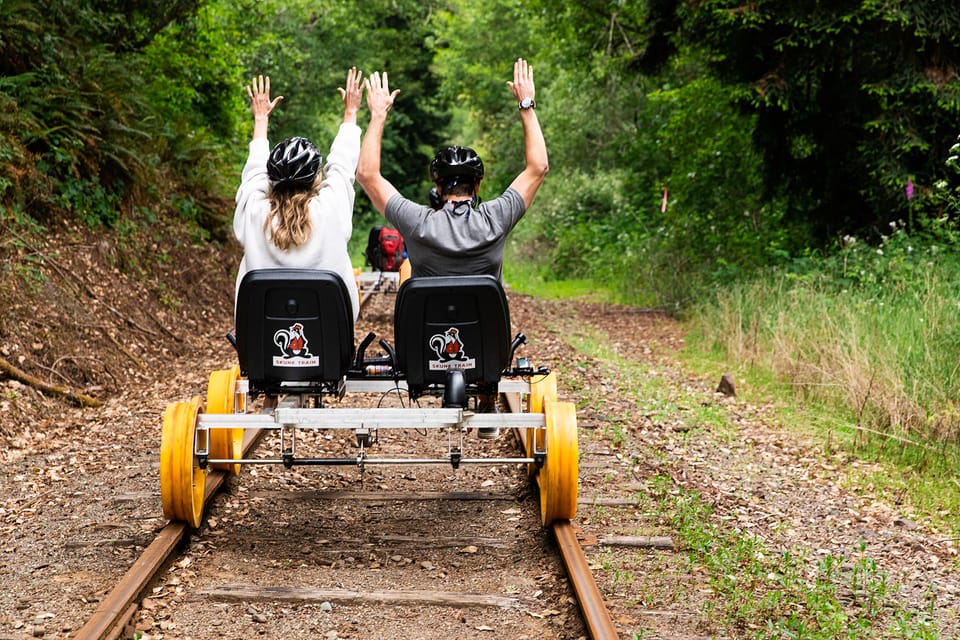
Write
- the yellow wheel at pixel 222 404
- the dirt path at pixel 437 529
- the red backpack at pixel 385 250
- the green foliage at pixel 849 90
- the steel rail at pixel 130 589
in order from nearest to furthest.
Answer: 1. the steel rail at pixel 130 589
2. the dirt path at pixel 437 529
3. the yellow wheel at pixel 222 404
4. the green foliage at pixel 849 90
5. the red backpack at pixel 385 250

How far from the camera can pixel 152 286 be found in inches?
561

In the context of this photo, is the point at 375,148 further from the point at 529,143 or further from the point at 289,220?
the point at 529,143

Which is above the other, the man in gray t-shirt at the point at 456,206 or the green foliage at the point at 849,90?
the green foliage at the point at 849,90

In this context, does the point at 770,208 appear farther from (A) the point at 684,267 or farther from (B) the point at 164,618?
(B) the point at 164,618

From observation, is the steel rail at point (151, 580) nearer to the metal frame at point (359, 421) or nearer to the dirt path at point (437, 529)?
the dirt path at point (437, 529)

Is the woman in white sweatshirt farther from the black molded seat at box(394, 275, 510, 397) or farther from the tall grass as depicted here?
the tall grass

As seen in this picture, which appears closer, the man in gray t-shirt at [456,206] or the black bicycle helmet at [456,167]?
the man in gray t-shirt at [456,206]

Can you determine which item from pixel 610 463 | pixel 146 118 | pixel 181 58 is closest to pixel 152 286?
pixel 146 118

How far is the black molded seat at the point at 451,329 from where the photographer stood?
562 centimetres

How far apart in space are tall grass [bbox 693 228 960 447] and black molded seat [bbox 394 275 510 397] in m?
3.96

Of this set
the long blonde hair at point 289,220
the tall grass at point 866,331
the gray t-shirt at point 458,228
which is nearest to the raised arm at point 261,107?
the long blonde hair at point 289,220

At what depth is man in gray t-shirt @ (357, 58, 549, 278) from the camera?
5.73 meters

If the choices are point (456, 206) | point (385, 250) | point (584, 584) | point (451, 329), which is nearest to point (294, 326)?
point (451, 329)

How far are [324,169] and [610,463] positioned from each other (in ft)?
10.4
